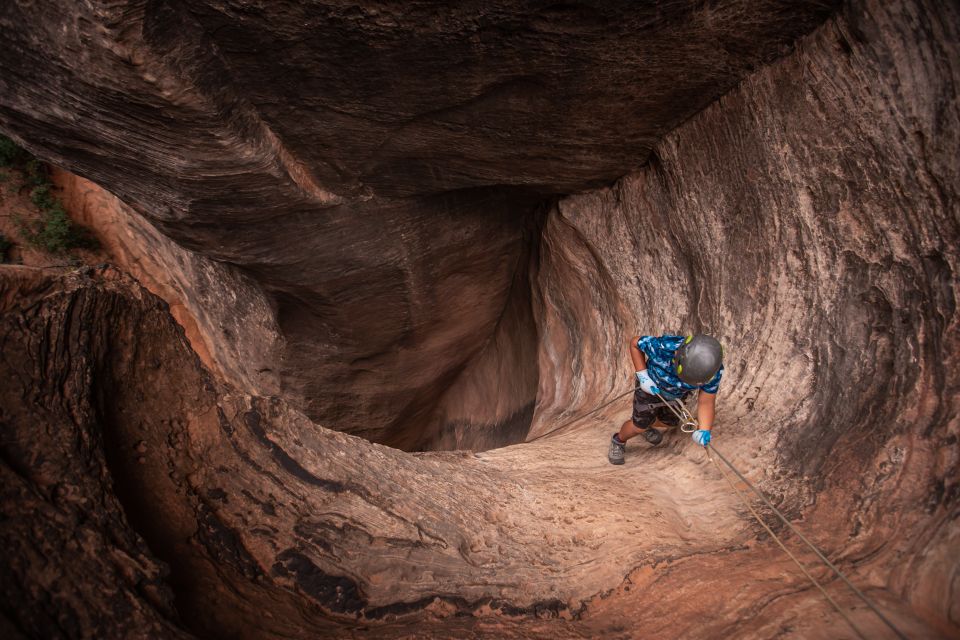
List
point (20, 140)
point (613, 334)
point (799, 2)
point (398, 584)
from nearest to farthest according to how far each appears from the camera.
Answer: point (398, 584) < point (799, 2) < point (20, 140) < point (613, 334)

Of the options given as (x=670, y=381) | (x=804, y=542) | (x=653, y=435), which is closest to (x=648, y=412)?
(x=670, y=381)

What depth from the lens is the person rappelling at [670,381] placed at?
338 centimetres

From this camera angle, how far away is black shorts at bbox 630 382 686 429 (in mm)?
4023

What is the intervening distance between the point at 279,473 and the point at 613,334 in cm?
354

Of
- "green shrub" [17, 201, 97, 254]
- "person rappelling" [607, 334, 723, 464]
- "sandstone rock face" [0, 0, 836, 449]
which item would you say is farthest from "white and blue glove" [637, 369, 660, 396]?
"green shrub" [17, 201, 97, 254]

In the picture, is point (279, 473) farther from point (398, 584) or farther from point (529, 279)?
point (529, 279)

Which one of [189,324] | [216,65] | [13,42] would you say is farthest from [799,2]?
[189,324]

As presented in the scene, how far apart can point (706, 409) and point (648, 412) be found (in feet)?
1.76

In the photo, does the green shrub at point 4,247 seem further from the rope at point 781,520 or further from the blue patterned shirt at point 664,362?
the blue patterned shirt at point 664,362

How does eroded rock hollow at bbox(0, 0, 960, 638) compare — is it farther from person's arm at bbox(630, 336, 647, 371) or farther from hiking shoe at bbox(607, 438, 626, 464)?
person's arm at bbox(630, 336, 647, 371)

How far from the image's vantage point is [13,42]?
3.18 metres

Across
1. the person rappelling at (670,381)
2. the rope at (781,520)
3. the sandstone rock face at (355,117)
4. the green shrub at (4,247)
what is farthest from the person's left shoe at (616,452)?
the green shrub at (4,247)

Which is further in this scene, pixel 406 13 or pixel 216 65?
pixel 216 65

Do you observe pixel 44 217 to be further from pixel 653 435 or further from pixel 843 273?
pixel 843 273
